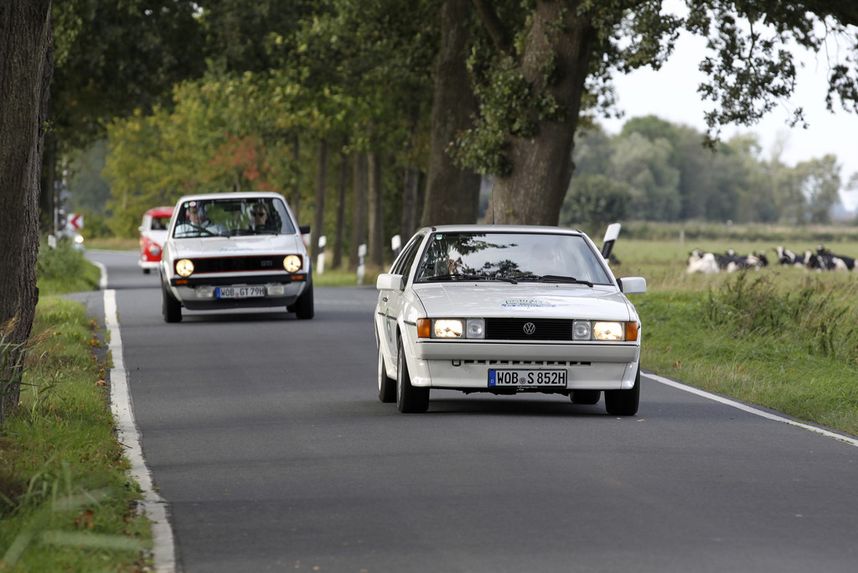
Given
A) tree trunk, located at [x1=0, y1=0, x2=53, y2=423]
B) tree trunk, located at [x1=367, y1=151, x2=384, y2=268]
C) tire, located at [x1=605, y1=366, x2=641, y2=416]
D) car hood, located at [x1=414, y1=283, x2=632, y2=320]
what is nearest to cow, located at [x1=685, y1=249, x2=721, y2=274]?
tree trunk, located at [x1=367, y1=151, x2=384, y2=268]

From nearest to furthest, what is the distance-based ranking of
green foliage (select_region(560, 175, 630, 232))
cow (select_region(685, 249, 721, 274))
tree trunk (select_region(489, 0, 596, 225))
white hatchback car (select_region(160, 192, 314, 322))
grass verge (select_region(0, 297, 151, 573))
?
grass verge (select_region(0, 297, 151, 573)) < white hatchback car (select_region(160, 192, 314, 322)) < tree trunk (select_region(489, 0, 596, 225)) < cow (select_region(685, 249, 721, 274)) < green foliage (select_region(560, 175, 630, 232))

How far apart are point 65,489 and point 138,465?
198 centimetres

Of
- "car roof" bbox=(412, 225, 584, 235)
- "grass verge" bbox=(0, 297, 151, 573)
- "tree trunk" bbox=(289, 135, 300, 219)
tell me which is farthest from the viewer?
"tree trunk" bbox=(289, 135, 300, 219)

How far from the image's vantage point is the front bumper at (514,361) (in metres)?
13.3

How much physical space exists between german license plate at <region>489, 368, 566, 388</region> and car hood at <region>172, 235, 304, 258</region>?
12.3m

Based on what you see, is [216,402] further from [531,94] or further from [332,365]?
[531,94]

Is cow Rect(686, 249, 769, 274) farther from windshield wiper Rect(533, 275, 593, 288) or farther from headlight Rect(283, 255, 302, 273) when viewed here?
windshield wiper Rect(533, 275, 593, 288)

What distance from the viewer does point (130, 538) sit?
8.45m

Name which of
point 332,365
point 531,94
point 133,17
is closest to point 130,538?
point 332,365

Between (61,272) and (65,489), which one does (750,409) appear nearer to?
(65,489)

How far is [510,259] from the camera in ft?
47.6

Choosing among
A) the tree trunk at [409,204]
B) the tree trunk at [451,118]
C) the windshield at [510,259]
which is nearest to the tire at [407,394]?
the windshield at [510,259]

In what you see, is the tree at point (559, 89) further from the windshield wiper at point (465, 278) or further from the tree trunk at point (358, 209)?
the tree trunk at point (358, 209)

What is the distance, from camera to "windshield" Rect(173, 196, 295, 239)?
26047mm
